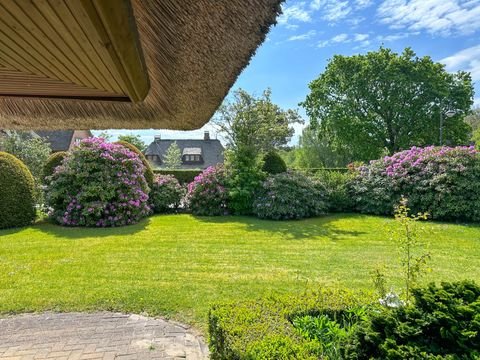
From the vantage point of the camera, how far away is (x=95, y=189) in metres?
8.81

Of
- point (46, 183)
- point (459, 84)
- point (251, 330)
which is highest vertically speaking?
point (459, 84)

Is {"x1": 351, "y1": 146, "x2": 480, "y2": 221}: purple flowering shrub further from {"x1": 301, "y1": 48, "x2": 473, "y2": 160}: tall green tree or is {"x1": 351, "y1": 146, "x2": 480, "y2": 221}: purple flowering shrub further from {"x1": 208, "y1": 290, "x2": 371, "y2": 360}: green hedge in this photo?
{"x1": 301, "y1": 48, "x2": 473, "y2": 160}: tall green tree

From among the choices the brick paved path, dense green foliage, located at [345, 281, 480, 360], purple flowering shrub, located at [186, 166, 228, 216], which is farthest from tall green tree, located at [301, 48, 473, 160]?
dense green foliage, located at [345, 281, 480, 360]

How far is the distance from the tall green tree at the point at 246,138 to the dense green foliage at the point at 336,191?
6.96ft

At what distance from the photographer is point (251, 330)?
207 centimetres

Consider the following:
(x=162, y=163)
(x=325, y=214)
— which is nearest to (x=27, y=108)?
(x=325, y=214)

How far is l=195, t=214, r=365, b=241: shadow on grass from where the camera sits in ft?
25.6

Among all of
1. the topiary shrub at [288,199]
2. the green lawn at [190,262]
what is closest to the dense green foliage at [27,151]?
the green lawn at [190,262]

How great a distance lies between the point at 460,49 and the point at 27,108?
22377 mm

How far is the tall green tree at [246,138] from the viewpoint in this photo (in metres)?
10.7

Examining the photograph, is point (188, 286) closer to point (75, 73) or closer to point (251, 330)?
point (251, 330)

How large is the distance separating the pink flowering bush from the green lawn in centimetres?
58

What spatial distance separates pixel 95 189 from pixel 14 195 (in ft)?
6.38

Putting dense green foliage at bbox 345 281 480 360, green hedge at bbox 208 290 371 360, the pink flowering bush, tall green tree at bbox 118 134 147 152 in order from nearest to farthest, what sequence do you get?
dense green foliage at bbox 345 281 480 360
green hedge at bbox 208 290 371 360
the pink flowering bush
tall green tree at bbox 118 134 147 152
